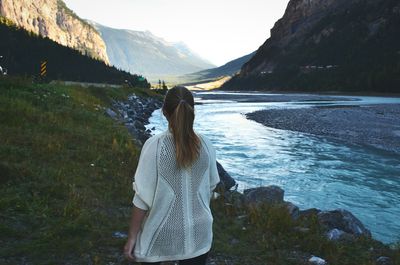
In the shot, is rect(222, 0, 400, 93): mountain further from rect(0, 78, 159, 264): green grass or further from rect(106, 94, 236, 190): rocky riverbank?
rect(0, 78, 159, 264): green grass

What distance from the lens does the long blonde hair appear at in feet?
9.74

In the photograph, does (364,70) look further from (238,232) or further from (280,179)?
(238,232)

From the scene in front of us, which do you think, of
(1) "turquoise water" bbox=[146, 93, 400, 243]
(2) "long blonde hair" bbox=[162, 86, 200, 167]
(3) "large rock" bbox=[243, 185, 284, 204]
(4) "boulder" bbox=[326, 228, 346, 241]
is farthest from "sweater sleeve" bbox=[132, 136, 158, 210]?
(1) "turquoise water" bbox=[146, 93, 400, 243]

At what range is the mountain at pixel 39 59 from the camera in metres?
64.7

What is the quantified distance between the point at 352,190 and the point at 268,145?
10.8 metres

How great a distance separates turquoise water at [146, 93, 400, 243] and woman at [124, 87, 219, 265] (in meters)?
7.81

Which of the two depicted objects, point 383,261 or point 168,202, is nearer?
point 168,202

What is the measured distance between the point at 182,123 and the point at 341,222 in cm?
673

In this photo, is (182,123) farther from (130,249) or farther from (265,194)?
(265,194)

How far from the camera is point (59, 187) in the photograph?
25.8ft

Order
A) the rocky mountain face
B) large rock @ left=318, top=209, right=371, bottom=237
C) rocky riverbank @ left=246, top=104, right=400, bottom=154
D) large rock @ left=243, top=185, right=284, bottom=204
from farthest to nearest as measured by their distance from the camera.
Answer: the rocky mountain face
rocky riverbank @ left=246, top=104, right=400, bottom=154
large rock @ left=243, top=185, right=284, bottom=204
large rock @ left=318, top=209, right=371, bottom=237

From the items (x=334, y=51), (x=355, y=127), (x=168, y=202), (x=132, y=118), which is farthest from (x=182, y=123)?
(x=334, y=51)

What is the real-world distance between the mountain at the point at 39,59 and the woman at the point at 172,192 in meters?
57.8

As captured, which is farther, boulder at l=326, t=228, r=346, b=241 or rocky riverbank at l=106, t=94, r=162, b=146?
rocky riverbank at l=106, t=94, r=162, b=146
